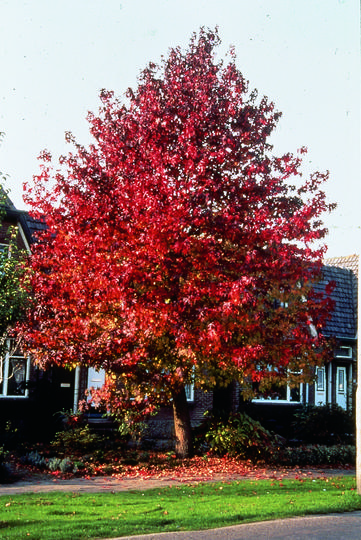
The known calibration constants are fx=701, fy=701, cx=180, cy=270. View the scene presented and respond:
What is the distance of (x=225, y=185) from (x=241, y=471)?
257 inches

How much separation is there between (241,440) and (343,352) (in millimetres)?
14306

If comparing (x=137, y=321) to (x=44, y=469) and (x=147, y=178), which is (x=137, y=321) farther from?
(x=44, y=469)

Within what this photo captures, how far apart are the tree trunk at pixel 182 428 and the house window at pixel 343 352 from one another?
13.7m

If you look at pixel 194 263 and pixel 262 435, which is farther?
pixel 262 435

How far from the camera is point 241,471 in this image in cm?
1606

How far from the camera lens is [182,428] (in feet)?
58.8

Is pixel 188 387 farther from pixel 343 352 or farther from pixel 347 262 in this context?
pixel 347 262

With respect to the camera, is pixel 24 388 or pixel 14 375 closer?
pixel 24 388

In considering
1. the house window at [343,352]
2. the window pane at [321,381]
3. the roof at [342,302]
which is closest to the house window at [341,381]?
the house window at [343,352]

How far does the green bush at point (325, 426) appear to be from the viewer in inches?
912

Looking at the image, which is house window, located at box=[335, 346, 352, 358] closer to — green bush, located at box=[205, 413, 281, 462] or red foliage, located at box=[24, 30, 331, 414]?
green bush, located at box=[205, 413, 281, 462]

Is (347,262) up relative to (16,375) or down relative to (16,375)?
up

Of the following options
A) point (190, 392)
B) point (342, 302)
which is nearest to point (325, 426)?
point (190, 392)

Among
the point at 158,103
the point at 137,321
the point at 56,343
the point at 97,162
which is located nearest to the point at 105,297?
the point at 137,321
